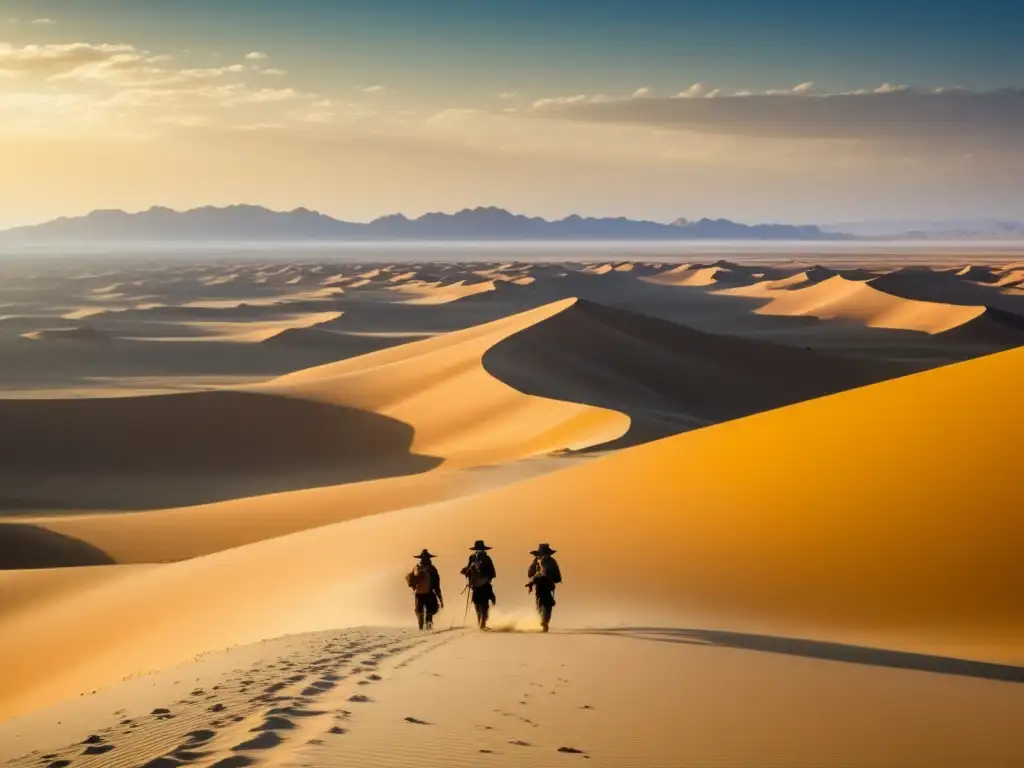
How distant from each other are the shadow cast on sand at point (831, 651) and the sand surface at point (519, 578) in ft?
0.17

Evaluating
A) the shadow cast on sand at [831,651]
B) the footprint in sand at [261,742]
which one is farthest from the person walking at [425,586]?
the footprint in sand at [261,742]

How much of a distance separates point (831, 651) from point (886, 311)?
71709 mm

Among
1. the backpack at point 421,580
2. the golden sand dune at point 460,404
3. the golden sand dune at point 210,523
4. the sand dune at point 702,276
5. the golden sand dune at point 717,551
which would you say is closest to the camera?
the backpack at point 421,580

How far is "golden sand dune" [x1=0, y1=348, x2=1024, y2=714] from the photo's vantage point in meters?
10.8

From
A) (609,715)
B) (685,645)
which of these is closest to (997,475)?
(685,645)

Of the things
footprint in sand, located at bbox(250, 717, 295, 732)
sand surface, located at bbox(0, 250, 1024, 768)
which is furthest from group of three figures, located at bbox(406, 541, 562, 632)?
footprint in sand, located at bbox(250, 717, 295, 732)

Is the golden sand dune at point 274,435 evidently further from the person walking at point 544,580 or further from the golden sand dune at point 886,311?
the golden sand dune at point 886,311

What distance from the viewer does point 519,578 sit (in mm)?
12453

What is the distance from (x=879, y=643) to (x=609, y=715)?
432 cm

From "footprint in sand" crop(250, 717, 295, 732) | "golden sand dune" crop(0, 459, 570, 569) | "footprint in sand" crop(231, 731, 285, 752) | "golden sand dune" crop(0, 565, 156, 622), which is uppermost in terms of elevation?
"footprint in sand" crop(231, 731, 285, 752)

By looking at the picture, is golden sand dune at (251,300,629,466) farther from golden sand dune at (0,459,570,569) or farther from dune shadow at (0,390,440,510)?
golden sand dune at (0,459,570,569)

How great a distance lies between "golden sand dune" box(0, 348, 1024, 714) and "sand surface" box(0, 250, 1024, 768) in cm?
4

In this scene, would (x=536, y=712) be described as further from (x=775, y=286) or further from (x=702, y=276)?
(x=702, y=276)

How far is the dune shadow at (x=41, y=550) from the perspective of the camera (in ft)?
66.6
